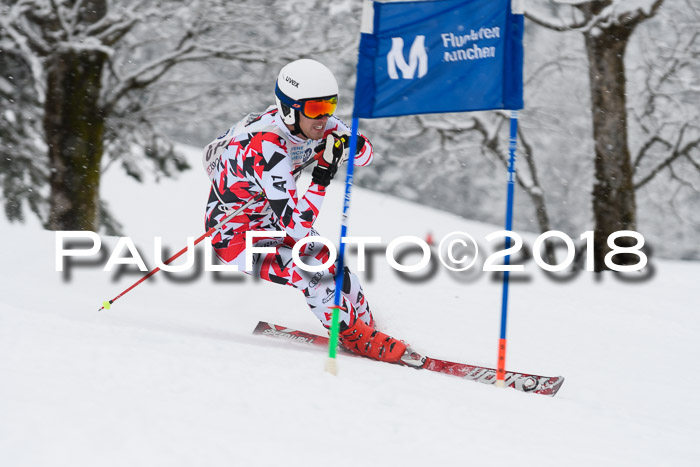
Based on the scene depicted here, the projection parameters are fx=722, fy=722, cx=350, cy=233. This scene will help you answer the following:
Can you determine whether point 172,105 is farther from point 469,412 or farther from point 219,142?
point 469,412

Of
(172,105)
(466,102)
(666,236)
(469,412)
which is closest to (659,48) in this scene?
(172,105)

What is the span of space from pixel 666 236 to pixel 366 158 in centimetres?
2050

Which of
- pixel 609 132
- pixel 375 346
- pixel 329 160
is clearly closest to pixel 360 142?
pixel 329 160

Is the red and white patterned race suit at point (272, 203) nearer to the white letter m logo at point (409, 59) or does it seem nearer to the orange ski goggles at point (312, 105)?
the orange ski goggles at point (312, 105)

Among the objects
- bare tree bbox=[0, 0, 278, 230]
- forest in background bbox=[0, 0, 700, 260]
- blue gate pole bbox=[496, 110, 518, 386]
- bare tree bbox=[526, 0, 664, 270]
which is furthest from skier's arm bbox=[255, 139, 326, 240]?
bare tree bbox=[526, 0, 664, 270]

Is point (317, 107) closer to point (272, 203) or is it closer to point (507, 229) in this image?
point (272, 203)

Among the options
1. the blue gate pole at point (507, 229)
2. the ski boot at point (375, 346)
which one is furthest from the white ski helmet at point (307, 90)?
the ski boot at point (375, 346)

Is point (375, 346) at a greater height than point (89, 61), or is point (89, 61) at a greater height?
point (89, 61)

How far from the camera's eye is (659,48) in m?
11.4

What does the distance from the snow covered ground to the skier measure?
458 millimetres

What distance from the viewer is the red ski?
4.27 metres

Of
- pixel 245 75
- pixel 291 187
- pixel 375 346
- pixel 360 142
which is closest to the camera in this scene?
pixel 291 187

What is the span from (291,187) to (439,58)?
1151mm

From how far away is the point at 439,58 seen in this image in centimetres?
409
